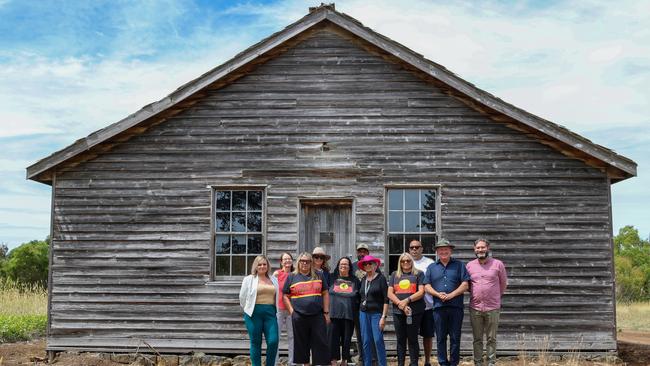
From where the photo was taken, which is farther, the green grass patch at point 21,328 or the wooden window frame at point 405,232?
the green grass patch at point 21,328

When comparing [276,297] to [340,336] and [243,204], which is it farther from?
[243,204]

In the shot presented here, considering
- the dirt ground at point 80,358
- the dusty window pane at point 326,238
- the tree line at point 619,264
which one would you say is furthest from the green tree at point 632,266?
the dusty window pane at point 326,238

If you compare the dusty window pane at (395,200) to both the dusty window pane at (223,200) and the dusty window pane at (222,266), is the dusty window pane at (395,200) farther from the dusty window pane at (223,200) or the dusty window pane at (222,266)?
the dusty window pane at (222,266)

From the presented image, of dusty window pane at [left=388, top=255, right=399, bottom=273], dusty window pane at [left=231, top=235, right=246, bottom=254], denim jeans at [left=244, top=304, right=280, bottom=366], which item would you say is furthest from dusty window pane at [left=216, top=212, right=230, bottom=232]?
denim jeans at [left=244, top=304, right=280, bottom=366]

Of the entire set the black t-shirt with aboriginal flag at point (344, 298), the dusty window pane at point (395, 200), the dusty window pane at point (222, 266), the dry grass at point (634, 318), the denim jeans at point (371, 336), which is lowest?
the dry grass at point (634, 318)

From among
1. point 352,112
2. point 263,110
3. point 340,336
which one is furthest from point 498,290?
point 263,110

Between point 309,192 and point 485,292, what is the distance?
3.89 meters

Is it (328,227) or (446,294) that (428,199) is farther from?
(446,294)

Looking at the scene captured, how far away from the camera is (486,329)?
10828 mm

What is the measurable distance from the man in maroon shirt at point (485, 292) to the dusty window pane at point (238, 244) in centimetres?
435

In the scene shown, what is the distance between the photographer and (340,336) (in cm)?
1073

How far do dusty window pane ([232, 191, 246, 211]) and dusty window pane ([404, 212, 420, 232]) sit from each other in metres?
2.90

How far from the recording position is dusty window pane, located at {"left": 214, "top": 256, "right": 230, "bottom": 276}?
1338 cm

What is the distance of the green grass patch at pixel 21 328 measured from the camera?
1741cm
